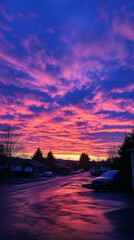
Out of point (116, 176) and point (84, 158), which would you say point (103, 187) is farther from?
point (84, 158)

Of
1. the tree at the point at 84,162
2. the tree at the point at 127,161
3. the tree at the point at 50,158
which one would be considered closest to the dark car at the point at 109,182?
the tree at the point at 127,161

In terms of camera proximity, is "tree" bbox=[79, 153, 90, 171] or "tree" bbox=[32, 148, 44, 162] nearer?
"tree" bbox=[32, 148, 44, 162]

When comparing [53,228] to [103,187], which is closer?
[53,228]

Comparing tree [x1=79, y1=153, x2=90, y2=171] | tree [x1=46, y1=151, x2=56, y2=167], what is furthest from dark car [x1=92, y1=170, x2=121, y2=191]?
tree [x1=79, y1=153, x2=90, y2=171]

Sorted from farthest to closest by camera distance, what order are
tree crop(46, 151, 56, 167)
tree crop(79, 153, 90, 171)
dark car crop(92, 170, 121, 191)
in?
tree crop(79, 153, 90, 171) → tree crop(46, 151, 56, 167) → dark car crop(92, 170, 121, 191)

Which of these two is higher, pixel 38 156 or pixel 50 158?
pixel 38 156

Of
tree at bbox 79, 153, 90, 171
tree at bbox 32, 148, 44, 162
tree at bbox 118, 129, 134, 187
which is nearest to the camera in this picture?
tree at bbox 118, 129, 134, 187

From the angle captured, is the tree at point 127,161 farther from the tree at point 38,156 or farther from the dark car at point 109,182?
the tree at point 38,156

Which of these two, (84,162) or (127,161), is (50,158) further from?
(127,161)

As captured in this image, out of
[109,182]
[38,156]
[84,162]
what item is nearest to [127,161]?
[109,182]

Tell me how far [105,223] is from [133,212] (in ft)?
7.25

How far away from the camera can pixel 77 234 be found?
17.3 feet

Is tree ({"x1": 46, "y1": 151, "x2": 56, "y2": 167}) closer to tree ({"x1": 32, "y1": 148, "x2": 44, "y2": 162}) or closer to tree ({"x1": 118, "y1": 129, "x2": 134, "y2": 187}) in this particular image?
tree ({"x1": 32, "y1": 148, "x2": 44, "y2": 162})

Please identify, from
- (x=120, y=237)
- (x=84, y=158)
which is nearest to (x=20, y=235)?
(x=120, y=237)
